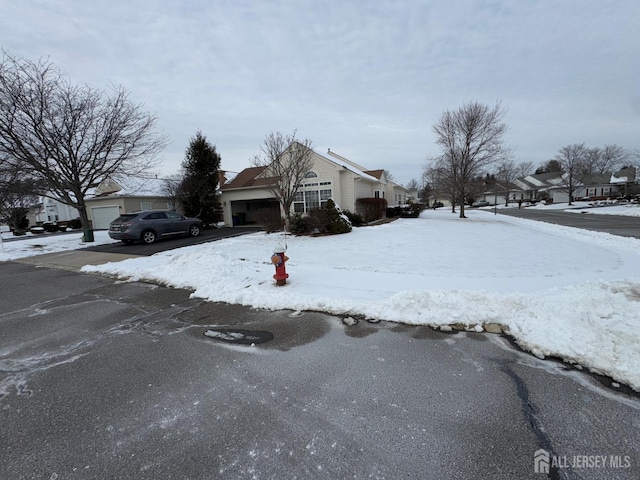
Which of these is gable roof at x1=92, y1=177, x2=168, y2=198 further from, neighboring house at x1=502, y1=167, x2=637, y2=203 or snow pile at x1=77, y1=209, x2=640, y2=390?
neighboring house at x1=502, y1=167, x2=637, y2=203

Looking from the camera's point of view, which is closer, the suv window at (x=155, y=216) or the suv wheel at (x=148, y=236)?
the suv wheel at (x=148, y=236)

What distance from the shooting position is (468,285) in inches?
217

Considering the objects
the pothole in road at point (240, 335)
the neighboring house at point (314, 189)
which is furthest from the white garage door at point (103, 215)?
the pothole in road at point (240, 335)

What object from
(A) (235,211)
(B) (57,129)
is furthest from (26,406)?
(A) (235,211)

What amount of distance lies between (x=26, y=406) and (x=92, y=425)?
86cm

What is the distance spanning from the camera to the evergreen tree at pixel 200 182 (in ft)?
72.0

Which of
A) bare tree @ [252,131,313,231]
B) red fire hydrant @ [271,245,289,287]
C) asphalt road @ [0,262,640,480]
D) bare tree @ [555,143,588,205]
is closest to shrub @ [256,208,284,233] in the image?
bare tree @ [252,131,313,231]

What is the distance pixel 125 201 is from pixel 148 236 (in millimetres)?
12947

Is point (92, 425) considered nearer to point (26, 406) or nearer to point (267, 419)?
point (26, 406)

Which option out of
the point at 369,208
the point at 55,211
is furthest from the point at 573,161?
the point at 55,211

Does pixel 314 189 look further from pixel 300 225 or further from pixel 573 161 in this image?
pixel 573 161

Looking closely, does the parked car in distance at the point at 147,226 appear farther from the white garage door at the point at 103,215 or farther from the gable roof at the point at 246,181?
the white garage door at the point at 103,215

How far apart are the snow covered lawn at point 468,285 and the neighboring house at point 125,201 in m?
17.5

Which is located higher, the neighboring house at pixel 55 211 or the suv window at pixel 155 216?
the neighboring house at pixel 55 211
